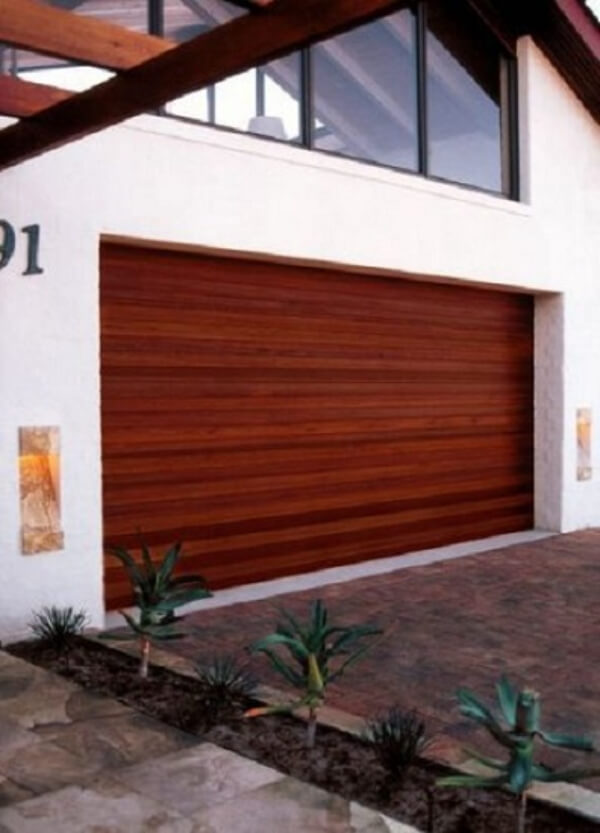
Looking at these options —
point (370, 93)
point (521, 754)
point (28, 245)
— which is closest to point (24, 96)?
point (28, 245)

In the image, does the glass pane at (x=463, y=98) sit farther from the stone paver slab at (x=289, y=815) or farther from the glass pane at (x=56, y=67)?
the stone paver slab at (x=289, y=815)

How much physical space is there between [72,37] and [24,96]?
70 centimetres

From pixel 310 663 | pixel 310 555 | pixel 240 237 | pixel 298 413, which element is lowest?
pixel 310 555

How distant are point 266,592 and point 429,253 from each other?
3.25 metres

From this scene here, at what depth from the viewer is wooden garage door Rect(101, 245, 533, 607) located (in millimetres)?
6395

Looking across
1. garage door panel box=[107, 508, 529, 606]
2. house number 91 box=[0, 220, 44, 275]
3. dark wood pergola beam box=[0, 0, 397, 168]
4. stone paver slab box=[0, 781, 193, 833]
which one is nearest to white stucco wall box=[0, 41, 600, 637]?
house number 91 box=[0, 220, 44, 275]

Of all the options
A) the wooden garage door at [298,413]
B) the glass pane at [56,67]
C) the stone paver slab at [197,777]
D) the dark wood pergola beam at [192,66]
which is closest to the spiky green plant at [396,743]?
the stone paver slab at [197,777]

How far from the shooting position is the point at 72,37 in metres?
3.58

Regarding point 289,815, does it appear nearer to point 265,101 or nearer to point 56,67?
point 56,67

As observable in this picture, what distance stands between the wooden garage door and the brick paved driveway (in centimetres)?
63

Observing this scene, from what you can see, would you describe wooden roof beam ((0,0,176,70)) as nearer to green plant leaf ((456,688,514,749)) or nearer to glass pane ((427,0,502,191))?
green plant leaf ((456,688,514,749))

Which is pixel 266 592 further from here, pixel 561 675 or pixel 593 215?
pixel 593 215

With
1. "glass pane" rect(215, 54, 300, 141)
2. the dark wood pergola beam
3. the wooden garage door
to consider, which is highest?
"glass pane" rect(215, 54, 300, 141)

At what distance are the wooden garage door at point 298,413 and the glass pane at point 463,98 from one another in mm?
1152
